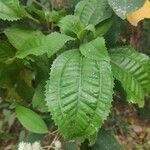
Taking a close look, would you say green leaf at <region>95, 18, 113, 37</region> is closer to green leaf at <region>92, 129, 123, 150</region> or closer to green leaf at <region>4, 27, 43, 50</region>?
green leaf at <region>4, 27, 43, 50</region>

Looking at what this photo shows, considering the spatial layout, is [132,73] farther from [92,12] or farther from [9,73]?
[9,73]

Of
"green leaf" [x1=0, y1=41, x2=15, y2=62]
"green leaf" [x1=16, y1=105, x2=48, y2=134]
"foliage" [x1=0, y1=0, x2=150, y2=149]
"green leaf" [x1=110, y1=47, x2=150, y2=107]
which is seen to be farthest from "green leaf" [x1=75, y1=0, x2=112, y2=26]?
"green leaf" [x1=16, y1=105, x2=48, y2=134]

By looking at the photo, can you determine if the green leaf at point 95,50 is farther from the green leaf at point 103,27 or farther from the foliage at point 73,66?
the green leaf at point 103,27

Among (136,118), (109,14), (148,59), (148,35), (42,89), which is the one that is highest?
(109,14)

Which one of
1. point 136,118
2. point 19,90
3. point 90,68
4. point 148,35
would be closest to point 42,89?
point 19,90

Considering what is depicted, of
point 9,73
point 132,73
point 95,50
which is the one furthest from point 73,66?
point 9,73

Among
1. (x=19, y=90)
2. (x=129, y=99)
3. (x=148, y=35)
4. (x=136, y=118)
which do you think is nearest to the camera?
(x=129, y=99)

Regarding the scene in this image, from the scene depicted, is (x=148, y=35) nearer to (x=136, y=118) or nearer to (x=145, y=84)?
(x=136, y=118)
